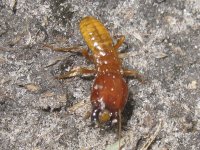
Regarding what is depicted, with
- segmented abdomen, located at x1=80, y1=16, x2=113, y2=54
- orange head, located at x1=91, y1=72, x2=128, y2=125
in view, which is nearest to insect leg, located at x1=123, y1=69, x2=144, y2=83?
orange head, located at x1=91, y1=72, x2=128, y2=125

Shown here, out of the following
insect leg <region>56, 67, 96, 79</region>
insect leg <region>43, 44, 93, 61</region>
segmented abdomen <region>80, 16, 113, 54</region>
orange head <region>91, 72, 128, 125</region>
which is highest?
segmented abdomen <region>80, 16, 113, 54</region>

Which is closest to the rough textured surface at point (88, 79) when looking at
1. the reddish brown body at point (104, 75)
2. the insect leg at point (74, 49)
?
the insect leg at point (74, 49)

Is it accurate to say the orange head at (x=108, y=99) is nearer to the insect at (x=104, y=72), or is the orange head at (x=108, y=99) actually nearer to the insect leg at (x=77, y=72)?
the insect at (x=104, y=72)

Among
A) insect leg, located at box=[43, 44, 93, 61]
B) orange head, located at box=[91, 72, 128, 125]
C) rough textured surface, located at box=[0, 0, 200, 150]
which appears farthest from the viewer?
insect leg, located at box=[43, 44, 93, 61]

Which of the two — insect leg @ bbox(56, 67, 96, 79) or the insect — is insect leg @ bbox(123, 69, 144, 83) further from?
insect leg @ bbox(56, 67, 96, 79)

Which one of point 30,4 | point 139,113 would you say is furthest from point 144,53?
point 30,4

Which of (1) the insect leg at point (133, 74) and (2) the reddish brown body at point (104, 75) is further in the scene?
(1) the insect leg at point (133, 74)

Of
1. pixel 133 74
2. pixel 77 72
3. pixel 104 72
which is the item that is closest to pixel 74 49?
pixel 77 72
